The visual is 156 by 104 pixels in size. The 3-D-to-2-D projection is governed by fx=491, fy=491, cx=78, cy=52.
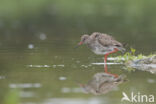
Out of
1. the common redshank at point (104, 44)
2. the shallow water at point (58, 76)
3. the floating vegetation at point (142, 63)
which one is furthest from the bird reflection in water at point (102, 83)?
the common redshank at point (104, 44)

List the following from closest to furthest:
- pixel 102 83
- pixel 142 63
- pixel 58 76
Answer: pixel 102 83 → pixel 58 76 → pixel 142 63

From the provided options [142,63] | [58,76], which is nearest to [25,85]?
[58,76]

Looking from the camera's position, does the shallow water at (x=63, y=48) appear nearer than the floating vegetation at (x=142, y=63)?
Yes

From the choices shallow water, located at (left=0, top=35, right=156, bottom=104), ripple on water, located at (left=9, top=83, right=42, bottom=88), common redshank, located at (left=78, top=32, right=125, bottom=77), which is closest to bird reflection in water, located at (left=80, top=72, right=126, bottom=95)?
shallow water, located at (left=0, top=35, right=156, bottom=104)

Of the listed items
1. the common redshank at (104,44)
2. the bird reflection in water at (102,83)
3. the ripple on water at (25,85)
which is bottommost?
the bird reflection in water at (102,83)

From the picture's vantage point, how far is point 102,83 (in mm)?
10922

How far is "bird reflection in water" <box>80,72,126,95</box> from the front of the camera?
33.8 feet

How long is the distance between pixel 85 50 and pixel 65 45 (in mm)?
1413

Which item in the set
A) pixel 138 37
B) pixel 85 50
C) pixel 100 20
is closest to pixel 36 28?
pixel 100 20

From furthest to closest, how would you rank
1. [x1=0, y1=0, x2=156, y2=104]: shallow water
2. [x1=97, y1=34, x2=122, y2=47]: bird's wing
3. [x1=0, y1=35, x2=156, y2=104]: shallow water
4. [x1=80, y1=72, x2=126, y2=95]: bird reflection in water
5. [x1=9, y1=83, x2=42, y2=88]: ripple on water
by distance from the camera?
[x1=97, y1=34, x2=122, y2=47]: bird's wing < [x1=9, y1=83, x2=42, y2=88]: ripple on water < [x1=80, y1=72, x2=126, y2=95]: bird reflection in water < [x1=0, y1=0, x2=156, y2=104]: shallow water < [x1=0, y1=35, x2=156, y2=104]: shallow water

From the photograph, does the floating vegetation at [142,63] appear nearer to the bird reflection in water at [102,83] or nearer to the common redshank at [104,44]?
the common redshank at [104,44]

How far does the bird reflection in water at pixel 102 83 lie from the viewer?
1030cm

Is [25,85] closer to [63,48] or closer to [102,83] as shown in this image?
[102,83]

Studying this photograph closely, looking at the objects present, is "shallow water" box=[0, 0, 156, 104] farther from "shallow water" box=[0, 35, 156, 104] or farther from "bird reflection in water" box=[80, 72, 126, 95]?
"bird reflection in water" box=[80, 72, 126, 95]
